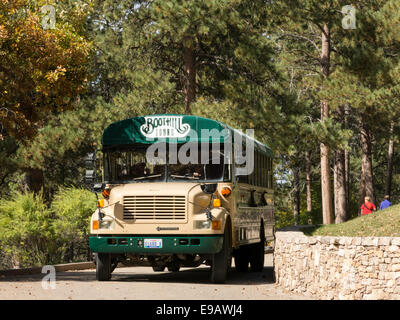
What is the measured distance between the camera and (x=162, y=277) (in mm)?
18781

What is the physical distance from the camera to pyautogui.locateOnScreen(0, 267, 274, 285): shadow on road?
17.5 m

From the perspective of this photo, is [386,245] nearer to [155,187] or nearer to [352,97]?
[155,187]

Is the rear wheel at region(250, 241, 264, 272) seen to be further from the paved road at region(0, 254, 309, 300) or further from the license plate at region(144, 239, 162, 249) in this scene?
the license plate at region(144, 239, 162, 249)

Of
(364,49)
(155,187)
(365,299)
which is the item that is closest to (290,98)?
(364,49)

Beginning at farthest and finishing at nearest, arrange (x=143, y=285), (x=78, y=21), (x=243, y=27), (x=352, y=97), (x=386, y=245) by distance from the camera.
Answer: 1. (x=352, y=97)
2. (x=243, y=27)
3. (x=78, y=21)
4. (x=143, y=285)
5. (x=386, y=245)

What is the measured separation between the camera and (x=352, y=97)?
35.7m

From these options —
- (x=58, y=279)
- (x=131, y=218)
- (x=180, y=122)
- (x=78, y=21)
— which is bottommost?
(x=58, y=279)

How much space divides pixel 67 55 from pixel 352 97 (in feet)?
63.5

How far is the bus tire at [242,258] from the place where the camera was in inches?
806

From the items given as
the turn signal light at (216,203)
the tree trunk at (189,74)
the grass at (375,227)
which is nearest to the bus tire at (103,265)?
the turn signal light at (216,203)

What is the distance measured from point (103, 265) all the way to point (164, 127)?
121 inches

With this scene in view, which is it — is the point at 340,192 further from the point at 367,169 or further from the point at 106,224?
the point at 106,224

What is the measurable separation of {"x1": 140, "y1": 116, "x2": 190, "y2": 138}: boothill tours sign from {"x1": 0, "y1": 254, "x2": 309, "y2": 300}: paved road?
3016 millimetres

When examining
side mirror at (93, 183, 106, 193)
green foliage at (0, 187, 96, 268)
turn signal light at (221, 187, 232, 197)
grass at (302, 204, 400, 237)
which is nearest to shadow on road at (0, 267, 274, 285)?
turn signal light at (221, 187, 232, 197)
